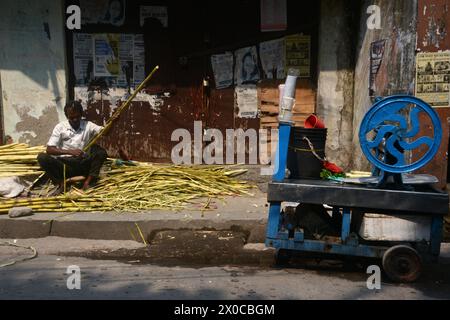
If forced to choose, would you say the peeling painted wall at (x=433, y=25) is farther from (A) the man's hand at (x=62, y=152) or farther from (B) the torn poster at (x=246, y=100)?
(A) the man's hand at (x=62, y=152)

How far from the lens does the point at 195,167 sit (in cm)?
777

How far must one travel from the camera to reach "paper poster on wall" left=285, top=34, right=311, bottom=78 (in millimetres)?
7938

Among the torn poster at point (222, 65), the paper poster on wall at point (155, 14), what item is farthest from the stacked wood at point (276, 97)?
the paper poster on wall at point (155, 14)

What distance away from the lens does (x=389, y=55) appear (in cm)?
684

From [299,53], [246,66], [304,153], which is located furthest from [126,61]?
[304,153]

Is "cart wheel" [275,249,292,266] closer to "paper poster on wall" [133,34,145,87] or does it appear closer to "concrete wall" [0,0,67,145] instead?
"paper poster on wall" [133,34,145,87]

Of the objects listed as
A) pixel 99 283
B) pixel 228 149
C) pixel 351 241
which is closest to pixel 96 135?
pixel 228 149

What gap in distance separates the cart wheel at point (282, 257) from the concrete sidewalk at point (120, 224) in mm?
974

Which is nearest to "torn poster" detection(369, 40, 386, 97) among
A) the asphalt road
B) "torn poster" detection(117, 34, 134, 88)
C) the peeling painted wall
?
the peeling painted wall

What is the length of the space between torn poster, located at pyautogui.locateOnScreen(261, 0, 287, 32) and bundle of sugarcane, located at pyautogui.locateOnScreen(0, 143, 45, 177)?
4038mm

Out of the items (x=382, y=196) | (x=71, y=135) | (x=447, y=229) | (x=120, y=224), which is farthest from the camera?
(x=71, y=135)

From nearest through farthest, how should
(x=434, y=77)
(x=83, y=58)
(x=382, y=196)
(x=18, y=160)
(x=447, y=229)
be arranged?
(x=382, y=196)
(x=447, y=229)
(x=434, y=77)
(x=18, y=160)
(x=83, y=58)

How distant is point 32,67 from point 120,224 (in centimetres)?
355

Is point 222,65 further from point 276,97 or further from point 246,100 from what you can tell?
point 276,97
